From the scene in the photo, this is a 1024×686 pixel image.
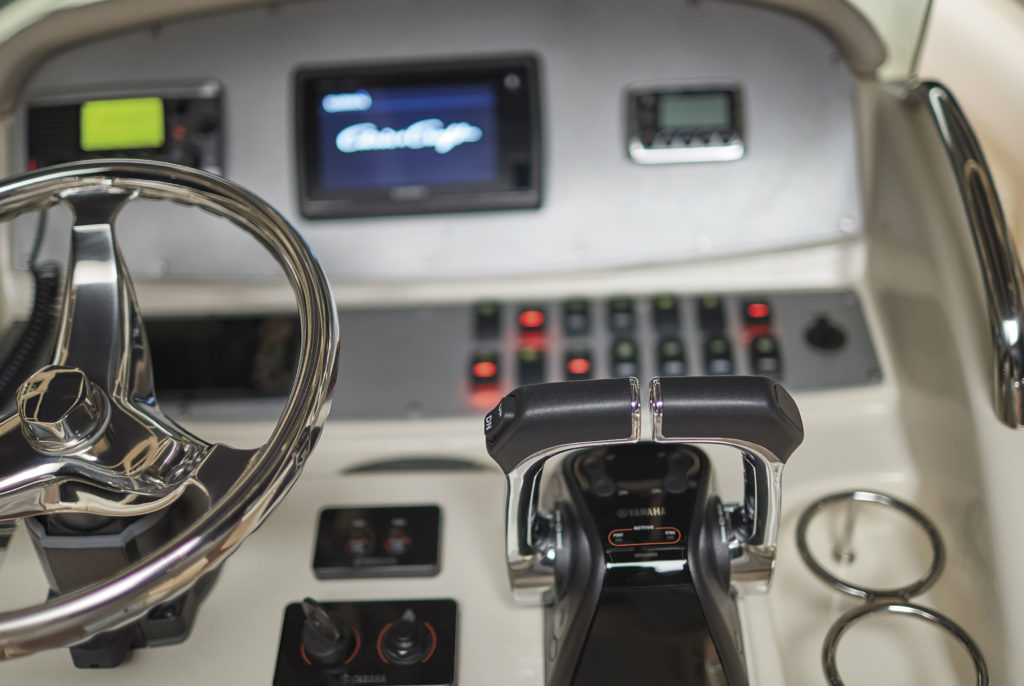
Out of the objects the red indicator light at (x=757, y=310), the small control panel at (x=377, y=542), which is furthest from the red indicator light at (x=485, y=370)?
the red indicator light at (x=757, y=310)

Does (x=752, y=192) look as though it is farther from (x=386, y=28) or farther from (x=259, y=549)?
(x=259, y=549)

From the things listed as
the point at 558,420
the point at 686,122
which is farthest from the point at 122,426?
the point at 686,122

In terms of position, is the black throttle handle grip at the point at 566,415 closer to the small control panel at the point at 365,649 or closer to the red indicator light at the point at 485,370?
the small control panel at the point at 365,649

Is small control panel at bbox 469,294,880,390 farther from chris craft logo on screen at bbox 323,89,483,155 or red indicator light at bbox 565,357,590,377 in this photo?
chris craft logo on screen at bbox 323,89,483,155

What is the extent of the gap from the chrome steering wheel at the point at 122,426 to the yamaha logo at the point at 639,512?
9.5 inches

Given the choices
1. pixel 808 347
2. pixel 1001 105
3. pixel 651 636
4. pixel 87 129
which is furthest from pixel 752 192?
pixel 87 129

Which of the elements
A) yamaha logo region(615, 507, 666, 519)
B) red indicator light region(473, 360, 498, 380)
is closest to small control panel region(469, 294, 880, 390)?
red indicator light region(473, 360, 498, 380)

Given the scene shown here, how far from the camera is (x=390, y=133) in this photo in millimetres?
1072

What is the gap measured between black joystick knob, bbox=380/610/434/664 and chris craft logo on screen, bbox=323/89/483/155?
56cm

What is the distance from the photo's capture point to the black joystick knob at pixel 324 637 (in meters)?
0.73

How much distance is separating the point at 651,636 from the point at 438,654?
0.60 ft

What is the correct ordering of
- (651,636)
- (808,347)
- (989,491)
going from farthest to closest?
(808,347)
(989,491)
(651,636)

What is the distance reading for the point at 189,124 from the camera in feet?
3.52

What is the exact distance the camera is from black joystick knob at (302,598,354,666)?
726 mm
